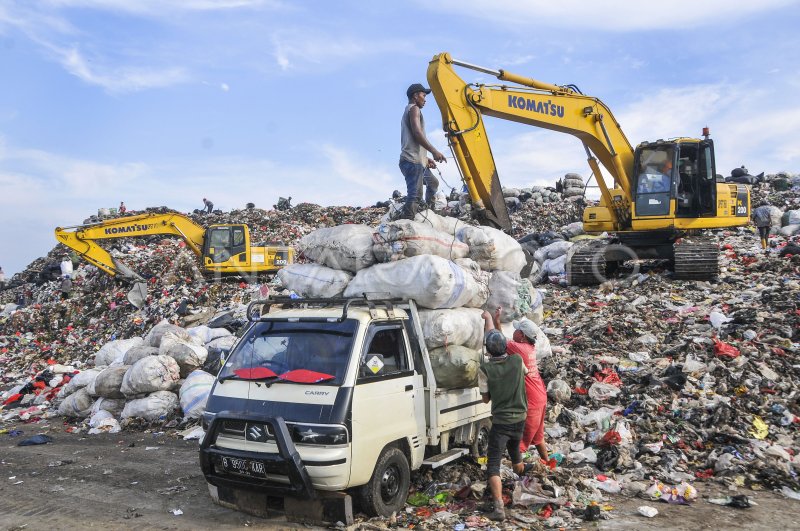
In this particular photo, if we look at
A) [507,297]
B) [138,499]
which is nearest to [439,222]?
[507,297]

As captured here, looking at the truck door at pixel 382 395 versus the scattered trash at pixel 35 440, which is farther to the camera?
the scattered trash at pixel 35 440

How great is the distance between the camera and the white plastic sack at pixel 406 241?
20.0ft

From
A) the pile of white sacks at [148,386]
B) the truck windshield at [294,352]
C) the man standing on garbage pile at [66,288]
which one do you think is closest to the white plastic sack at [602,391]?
the truck windshield at [294,352]

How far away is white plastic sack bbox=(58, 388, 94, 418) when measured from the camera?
9.89 m

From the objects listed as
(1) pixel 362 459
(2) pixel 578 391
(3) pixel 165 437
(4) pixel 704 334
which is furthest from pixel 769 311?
(3) pixel 165 437

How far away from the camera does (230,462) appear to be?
4.73 meters

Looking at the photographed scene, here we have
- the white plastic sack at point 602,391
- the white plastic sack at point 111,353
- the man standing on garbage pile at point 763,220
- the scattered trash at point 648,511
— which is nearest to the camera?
the scattered trash at point 648,511

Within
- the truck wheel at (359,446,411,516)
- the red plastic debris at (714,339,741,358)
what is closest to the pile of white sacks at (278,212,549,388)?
the truck wheel at (359,446,411,516)

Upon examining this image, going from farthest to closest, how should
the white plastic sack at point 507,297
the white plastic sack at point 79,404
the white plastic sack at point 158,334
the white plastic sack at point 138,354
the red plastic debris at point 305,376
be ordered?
the white plastic sack at point 158,334 < the white plastic sack at point 138,354 < the white plastic sack at point 79,404 < the white plastic sack at point 507,297 < the red plastic debris at point 305,376

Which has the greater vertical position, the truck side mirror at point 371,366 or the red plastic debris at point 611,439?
the truck side mirror at point 371,366

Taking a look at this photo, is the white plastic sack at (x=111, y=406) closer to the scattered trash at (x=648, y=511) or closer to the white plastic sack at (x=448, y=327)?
the white plastic sack at (x=448, y=327)

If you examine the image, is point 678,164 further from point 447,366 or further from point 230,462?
point 230,462

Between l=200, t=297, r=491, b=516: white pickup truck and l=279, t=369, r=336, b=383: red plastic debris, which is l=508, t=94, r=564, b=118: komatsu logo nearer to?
l=200, t=297, r=491, b=516: white pickup truck

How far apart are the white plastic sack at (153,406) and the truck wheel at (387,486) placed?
516 cm
